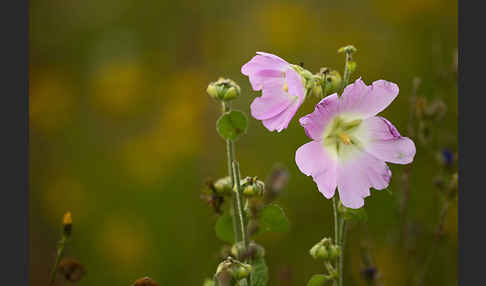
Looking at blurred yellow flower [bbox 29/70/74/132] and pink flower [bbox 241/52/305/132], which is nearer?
pink flower [bbox 241/52/305/132]

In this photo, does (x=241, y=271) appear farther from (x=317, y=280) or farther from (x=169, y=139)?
(x=169, y=139)

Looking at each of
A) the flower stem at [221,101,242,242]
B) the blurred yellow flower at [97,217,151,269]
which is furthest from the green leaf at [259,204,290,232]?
the blurred yellow flower at [97,217,151,269]

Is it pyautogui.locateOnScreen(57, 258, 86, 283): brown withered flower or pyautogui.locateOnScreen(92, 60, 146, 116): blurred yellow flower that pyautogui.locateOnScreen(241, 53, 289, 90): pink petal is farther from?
pyautogui.locateOnScreen(92, 60, 146, 116): blurred yellow flower

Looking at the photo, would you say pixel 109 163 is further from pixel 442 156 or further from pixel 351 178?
pixel 351 178

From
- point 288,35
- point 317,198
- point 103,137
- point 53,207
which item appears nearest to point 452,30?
point 288,35

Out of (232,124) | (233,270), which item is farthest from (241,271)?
(232,124)
